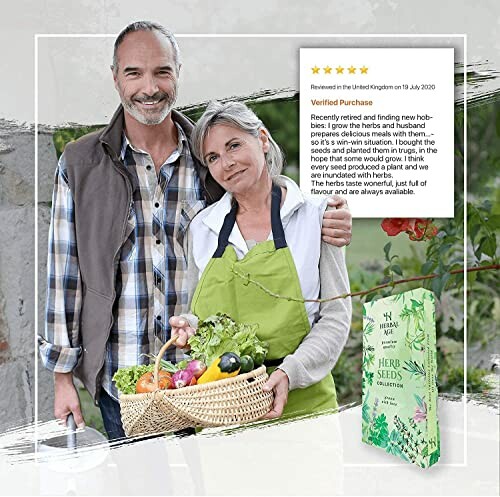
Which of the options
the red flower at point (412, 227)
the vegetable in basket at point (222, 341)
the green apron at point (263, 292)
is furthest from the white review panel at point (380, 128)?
the vegetable in basket at point (222, 341)

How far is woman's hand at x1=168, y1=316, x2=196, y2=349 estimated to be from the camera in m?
3.04

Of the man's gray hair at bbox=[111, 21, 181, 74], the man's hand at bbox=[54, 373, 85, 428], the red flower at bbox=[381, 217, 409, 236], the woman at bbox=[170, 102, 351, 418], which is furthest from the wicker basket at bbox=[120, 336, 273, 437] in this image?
the man's gray hair at bbox=[111, 21, 181, 74]

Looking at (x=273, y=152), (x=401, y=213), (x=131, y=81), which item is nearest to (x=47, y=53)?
(x=131, y=81)

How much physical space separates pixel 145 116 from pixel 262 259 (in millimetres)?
562

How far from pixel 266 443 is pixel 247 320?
1.36ft

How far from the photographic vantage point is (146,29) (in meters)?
3.14

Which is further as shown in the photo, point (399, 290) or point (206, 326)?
point (399, 290)

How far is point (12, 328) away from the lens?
320 centimetres

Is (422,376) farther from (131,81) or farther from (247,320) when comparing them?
(131,81)

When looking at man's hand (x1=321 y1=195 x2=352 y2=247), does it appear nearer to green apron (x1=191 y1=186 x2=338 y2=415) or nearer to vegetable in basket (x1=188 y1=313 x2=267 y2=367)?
green apron (x1=191 y1=186 x2=338 y2=415)

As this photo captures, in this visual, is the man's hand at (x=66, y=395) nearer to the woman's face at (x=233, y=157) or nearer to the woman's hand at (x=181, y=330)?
the woman's hand at (x=181, y=330)

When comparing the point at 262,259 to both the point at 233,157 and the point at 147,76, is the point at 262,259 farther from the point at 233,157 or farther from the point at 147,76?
the point at 147,76

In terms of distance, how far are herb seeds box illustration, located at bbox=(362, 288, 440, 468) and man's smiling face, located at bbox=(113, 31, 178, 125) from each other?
89cm

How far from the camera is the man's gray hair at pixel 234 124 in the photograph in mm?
3096
